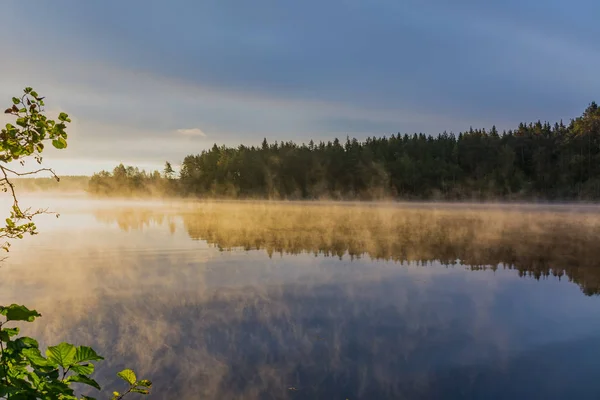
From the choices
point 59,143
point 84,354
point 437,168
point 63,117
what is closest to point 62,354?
point 84,354

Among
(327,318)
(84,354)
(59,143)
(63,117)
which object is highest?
(63,117)

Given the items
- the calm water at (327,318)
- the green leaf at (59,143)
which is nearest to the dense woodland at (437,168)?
the calm water at (327,318)

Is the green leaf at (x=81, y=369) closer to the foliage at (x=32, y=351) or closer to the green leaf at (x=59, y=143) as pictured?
the foliage at (x=32, y=351)

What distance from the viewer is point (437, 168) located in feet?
448

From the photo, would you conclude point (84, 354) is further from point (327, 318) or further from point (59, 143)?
point (327, 318)

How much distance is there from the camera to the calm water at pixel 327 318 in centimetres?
881

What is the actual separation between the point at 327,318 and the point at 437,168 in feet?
433

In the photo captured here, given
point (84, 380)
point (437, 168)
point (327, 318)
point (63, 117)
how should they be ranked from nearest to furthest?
point (84, 380)
point (63, 117)
point (327, 318)
point (437, 168)

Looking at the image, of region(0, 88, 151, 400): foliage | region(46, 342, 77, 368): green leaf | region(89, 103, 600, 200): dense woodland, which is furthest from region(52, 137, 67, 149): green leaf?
region(89, 103, 600, 200): dense woodland

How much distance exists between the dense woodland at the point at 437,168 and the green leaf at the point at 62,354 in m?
136

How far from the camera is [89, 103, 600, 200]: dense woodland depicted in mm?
126000

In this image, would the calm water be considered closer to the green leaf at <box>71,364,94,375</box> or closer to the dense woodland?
the green leaf at <box>71,364,94,375</box>

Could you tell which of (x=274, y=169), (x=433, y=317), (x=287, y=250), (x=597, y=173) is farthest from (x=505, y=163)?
(x=433, y=317)

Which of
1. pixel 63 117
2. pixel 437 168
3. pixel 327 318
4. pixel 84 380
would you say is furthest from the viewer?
pixel 437 168
